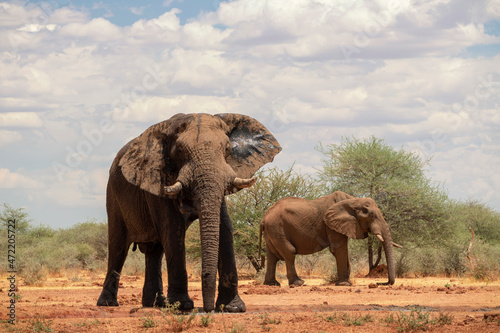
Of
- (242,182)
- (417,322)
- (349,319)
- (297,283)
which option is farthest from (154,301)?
(297,283)

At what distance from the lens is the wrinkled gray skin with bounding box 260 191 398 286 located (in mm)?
18891

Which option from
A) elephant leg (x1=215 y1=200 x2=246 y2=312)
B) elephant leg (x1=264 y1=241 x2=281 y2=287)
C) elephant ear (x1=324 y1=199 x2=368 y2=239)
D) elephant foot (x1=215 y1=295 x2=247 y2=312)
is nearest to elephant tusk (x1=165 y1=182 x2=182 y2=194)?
elephant leg (x1=215 y1=200 x2=246 y2=312)

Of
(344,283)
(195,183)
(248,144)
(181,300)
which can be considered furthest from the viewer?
(344,283)

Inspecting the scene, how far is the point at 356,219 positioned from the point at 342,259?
1.15 m

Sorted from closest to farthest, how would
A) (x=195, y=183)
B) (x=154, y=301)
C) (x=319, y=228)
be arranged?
1. (x=195, y=183)
2. (x=154, y=301)
3. (x=319, y=228)

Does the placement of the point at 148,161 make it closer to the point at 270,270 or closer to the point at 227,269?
the point at 227,269

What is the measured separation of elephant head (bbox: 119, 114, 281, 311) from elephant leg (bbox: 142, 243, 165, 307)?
2.18 meters

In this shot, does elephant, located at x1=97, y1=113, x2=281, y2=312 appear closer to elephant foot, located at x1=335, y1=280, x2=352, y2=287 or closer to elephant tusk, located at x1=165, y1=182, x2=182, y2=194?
elephant tusk, located at x1=165, y1=182, x2=182, y2=194

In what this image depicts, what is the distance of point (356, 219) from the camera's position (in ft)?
62.4

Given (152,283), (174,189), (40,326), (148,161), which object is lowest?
(40,326)

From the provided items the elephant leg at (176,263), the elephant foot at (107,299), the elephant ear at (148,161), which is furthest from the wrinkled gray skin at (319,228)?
the elephant ear at (148,161)

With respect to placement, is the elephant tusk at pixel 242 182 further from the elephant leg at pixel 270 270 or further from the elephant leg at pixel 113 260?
the elephant leg at pixel 270 270

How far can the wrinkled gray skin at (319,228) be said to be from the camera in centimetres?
1889

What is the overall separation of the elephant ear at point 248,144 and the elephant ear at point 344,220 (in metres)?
8.18
